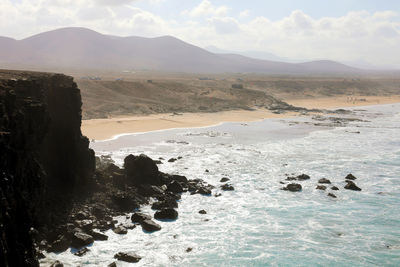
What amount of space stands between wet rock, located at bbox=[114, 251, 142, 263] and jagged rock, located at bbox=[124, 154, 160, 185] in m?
8.46

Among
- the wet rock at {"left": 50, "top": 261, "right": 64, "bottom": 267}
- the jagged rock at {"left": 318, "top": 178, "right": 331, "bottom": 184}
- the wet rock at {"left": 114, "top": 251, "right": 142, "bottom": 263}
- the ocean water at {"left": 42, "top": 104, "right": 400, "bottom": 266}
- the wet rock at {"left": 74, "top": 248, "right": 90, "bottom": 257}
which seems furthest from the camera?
the jagged rock at {"left": 318, "top": 178, "right": 331, "bottom": 184}

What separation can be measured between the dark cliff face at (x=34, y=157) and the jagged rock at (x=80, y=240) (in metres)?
1.64

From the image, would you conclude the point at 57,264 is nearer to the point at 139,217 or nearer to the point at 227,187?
the point at 139,217

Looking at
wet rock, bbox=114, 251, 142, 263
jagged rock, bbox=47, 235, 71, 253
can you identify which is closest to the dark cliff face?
jagged rock, bbox=47, 235, 71, 253

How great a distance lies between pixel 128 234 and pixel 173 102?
57.4 m

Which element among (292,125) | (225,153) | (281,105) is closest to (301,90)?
(281,105)

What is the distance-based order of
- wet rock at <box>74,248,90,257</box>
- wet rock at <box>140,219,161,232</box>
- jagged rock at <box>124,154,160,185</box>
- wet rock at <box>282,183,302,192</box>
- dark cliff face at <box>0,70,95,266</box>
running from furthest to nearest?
wet rock at <box>282,183,302,192</box>, jagged rock at <box>124,154,160,185</box>, wet rock at <box>140,219,161,232</box>, wet rock at <box>74,248,90,257</box>, dark cliff face at <box>0,70,95,266</box>

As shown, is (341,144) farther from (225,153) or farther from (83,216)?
(83,216)

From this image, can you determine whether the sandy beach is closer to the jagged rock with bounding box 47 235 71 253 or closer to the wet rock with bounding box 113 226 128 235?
the wet rock with bounding box 113 226 128 235

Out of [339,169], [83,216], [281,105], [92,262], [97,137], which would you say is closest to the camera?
[92,262]

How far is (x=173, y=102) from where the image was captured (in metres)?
73.4

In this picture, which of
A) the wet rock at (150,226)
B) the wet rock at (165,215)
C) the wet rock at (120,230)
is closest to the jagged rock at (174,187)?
the wet rock at (165,215)

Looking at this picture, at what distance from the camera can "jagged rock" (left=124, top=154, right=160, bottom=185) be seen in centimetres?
2330

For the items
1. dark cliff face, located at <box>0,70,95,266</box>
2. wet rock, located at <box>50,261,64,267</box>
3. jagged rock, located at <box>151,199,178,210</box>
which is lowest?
wet rock, located at <box>50,261,64,267</box>
